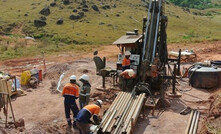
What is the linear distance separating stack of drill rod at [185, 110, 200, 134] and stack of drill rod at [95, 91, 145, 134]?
5.16ft

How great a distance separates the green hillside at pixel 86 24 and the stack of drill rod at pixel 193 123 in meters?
20.5

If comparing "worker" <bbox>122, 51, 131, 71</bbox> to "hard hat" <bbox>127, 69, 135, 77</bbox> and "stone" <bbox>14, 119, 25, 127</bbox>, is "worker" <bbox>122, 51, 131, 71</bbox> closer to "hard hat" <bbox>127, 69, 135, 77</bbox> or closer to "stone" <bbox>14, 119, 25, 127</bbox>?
"hard hat" <bbox>127, 69, 135, 77</bbox>

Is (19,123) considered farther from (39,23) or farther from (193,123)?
(39,23)

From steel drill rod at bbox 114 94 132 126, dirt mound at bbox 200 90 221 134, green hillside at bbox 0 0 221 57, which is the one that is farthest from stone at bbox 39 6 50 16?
dirt mound at bbox 200 90 221 134

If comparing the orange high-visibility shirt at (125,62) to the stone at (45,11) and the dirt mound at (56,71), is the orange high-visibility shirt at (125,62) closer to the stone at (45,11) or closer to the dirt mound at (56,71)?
the dirt mound at (56,71)

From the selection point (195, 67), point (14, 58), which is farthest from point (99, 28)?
point (195, 67)

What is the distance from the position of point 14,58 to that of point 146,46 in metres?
15.0

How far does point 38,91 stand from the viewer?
1344cm

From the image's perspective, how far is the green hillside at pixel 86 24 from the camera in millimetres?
35406

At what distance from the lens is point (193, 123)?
360 inches

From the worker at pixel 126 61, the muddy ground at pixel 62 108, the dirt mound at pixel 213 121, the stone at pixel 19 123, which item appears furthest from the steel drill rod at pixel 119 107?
the stone at pixel 19 123

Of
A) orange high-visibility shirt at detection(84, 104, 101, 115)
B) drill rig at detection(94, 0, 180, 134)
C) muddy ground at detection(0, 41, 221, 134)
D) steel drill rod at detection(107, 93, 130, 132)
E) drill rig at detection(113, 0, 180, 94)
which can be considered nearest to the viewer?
orange high-visibility shirt at detection(84, 104, 101, 115)

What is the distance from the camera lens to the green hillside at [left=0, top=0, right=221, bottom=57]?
116ft

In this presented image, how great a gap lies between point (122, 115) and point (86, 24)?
3335 centimetres
